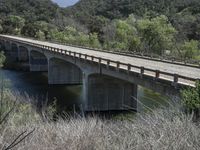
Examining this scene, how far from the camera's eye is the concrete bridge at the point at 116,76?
26.5 m

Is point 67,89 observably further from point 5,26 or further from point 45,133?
point 5,26

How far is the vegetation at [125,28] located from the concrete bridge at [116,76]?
8646mm

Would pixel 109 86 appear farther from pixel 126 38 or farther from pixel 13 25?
pixel 13 25

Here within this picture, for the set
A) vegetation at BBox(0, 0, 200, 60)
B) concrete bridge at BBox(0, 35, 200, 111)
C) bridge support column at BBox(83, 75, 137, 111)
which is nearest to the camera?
concrete bridge at BBox(0, 35, 200, 111)

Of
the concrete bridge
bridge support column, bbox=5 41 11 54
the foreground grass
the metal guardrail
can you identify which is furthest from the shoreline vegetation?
bridge support column, bbox=5 41 11 54

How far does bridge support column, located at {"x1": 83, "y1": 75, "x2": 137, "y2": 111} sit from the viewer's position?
4241 centimetres

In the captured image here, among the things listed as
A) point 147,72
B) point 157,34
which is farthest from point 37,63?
point 147,72

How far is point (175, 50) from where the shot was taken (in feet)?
221

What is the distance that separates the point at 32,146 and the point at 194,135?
157 inches

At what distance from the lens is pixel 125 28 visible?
7394cm

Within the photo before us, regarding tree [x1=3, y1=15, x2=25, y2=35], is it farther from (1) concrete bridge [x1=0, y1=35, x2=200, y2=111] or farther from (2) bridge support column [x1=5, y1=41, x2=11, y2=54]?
(1) concrete bridge [x1=0, y1=35, x2=200, y2=111]

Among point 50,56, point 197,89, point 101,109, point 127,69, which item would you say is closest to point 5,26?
point 50,56

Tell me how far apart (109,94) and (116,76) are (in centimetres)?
777

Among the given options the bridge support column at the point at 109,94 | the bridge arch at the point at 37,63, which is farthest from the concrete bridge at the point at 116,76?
the bridge arch at the point at 37,63
